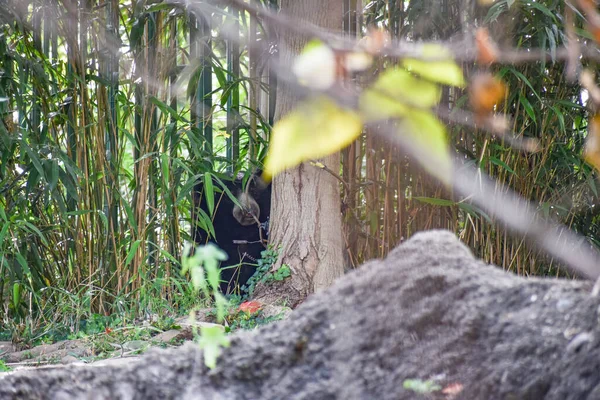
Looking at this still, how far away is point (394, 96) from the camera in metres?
0.41

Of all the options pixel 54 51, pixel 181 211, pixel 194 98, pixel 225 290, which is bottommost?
pixel 225 290

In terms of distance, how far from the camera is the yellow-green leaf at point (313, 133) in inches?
15.6

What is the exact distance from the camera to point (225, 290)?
3588mm

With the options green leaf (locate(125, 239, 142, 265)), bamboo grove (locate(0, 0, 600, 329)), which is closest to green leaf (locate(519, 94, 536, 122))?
bamboo grove (locate(0, 0, 600, 329))

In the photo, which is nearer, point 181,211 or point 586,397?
point 586,397

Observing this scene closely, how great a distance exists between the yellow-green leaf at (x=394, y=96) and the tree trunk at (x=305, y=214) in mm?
2603

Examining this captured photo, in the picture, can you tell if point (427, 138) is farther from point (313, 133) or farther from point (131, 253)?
point (131, 253)

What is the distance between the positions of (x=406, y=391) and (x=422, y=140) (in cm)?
49

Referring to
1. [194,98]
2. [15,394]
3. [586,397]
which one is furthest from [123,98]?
[586,397]

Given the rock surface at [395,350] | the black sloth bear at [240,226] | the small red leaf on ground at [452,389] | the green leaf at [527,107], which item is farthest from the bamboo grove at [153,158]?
the small red leaf on ground at [452,389]

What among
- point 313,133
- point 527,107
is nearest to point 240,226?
point 527,107

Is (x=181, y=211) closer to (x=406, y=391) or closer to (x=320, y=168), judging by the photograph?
(x=320, y=168)

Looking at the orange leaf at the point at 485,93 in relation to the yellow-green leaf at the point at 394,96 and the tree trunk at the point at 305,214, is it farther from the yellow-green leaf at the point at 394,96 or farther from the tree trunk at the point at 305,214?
the tree trunk at the point at 305,214

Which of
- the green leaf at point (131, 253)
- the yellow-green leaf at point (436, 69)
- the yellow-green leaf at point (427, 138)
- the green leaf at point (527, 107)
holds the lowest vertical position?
the green leaf at point (131, 253)
